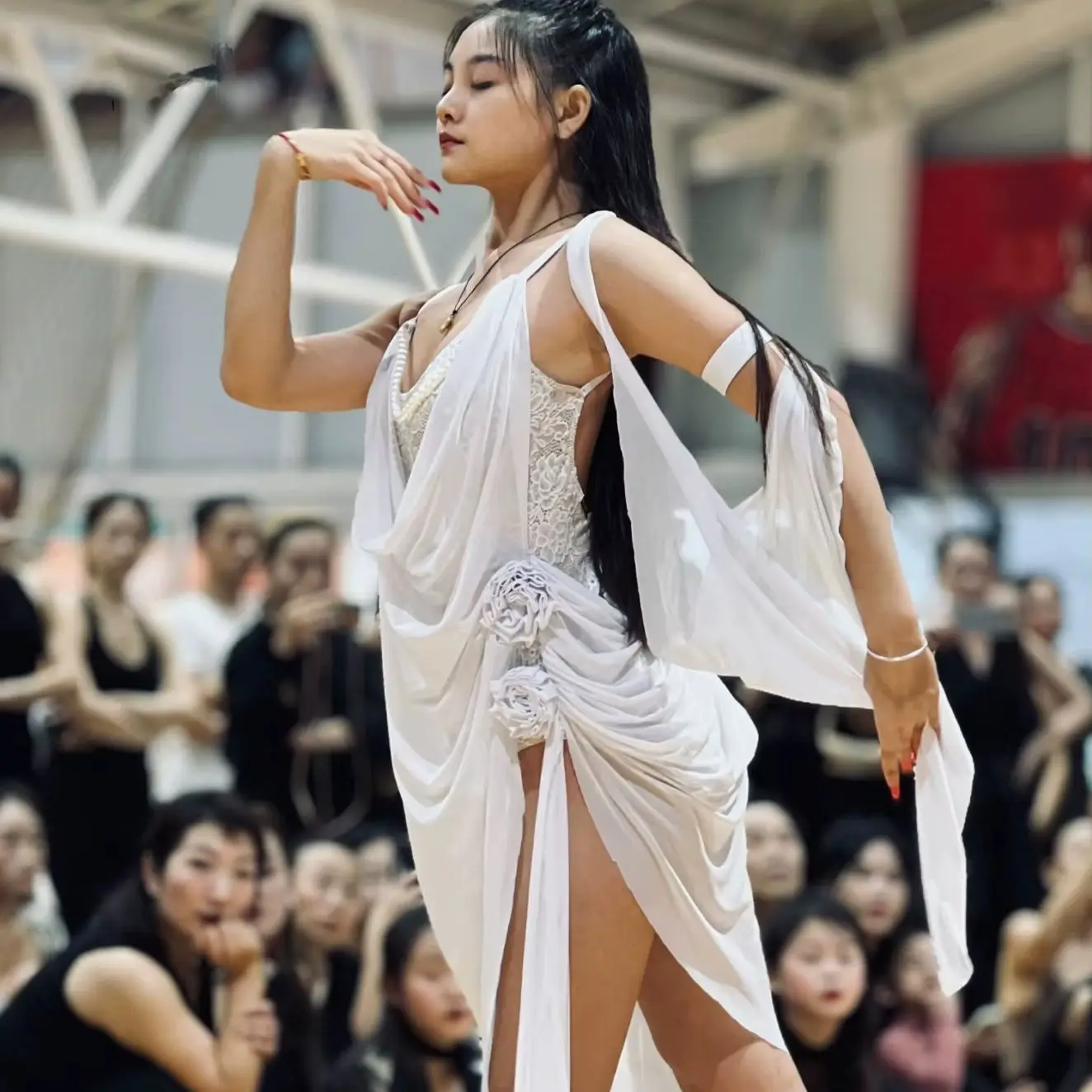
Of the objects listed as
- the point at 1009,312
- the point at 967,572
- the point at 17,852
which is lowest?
the point at 17,852

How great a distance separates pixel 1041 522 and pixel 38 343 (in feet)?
13.1

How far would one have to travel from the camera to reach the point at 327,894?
4.25 metres

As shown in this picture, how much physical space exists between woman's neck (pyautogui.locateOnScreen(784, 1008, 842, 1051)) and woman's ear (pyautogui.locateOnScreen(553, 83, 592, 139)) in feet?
6.39

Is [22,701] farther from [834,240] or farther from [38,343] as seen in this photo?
[834,240]

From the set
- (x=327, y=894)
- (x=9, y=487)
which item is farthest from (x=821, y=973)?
(x=9, y=487)

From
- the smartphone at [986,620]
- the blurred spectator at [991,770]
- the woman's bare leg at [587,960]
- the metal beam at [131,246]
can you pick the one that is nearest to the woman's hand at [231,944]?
the woman's bare leg at [587,960]

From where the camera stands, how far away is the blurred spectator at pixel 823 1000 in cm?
362

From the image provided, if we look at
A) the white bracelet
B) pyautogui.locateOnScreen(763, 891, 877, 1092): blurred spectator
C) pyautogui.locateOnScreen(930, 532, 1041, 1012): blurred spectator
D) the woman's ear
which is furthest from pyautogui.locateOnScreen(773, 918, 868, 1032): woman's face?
the woman's ear

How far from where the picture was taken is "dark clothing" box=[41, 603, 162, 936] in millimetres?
4477

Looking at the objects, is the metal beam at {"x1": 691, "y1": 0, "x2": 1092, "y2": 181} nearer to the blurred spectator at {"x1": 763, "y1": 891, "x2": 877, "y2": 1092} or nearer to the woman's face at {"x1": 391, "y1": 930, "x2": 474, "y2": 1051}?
the blurred spectator at {"x1": 763, "y1": 891, "x2": 877, "y2": 1092}

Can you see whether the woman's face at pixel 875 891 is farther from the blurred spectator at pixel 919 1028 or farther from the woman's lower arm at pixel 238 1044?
the woman's lower arm at pixel 238 1044

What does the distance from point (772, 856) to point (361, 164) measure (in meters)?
2.31

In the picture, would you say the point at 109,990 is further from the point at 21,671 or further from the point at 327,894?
the point at 21,671

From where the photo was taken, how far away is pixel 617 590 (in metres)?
2.14
